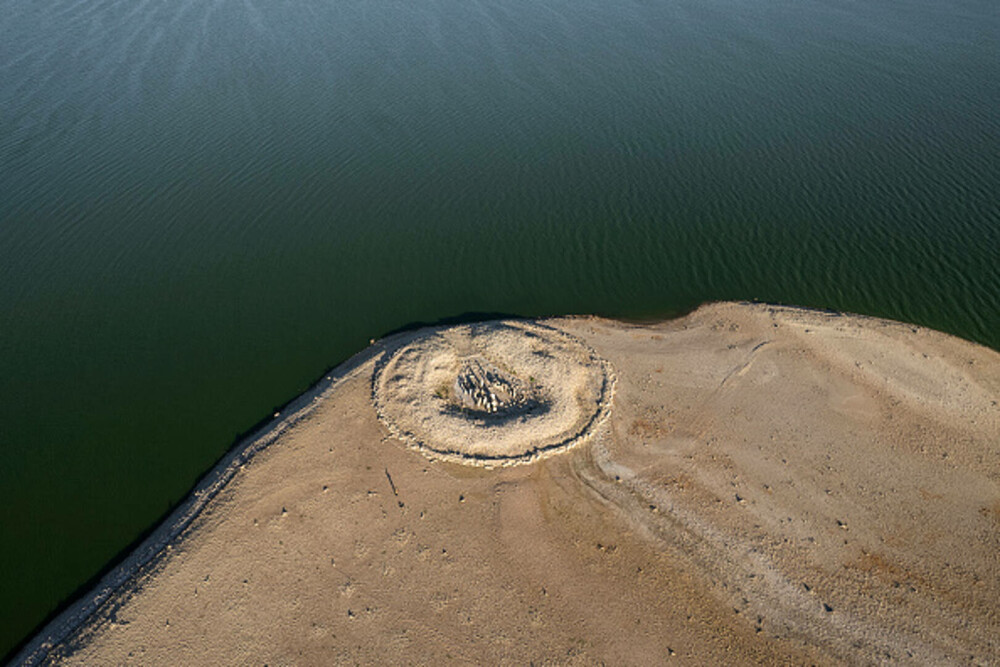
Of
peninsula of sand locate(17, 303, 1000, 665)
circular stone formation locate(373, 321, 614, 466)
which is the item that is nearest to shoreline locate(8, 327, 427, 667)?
→ peninsula of sand locate(17, 303, 1000, 665)

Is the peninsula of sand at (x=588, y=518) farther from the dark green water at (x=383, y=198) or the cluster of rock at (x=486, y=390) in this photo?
the dark green water at (x=383, y=198)

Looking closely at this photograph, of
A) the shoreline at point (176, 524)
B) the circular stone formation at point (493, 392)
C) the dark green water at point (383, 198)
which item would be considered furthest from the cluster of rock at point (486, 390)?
the dark green water at point (383, 198)

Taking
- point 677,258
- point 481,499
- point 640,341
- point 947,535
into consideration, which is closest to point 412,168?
point 677,258

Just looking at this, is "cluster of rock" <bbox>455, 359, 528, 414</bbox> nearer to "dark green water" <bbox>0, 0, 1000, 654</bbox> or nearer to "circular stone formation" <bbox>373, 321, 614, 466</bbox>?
"circular stone formation" <bbox>373, 321, 614, 466</bbox>

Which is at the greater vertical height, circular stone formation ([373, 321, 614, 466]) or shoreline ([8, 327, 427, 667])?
shoreline ([8, 327, 427, 667])

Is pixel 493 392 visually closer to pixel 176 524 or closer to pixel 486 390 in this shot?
pixel 486 390

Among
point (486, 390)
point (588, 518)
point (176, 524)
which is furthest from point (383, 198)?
point (588, 518)
